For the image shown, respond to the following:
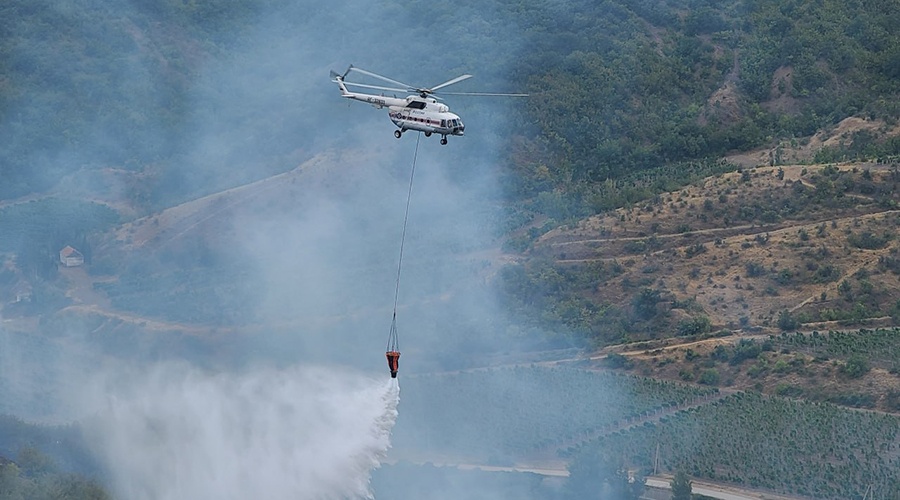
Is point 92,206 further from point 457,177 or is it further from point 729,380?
point 729,380

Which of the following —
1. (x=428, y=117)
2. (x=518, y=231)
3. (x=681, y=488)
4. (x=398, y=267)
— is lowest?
(x=681, y=488)

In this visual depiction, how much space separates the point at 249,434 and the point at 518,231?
17.6 metres

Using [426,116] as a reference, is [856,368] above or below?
below

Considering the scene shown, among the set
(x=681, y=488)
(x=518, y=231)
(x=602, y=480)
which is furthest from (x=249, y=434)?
(x=518, y=231)

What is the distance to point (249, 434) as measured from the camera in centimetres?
6625

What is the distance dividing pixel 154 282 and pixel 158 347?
220 inches

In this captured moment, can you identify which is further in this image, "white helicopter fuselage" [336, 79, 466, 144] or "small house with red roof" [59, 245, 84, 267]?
"small house with red roof" [59, 245, 84, 267]

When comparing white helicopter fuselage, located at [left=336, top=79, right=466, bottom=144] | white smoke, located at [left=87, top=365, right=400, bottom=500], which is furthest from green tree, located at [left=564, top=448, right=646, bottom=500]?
white helicopter fuselage, located at [left=336, top=79, right=466, bottom=144]

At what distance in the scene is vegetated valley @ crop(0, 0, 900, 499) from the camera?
65625 millimetres

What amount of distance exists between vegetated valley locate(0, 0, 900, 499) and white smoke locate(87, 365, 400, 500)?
6.36 ft

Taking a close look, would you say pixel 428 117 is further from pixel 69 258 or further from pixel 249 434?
pixel 69 258

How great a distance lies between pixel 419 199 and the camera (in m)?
82.9

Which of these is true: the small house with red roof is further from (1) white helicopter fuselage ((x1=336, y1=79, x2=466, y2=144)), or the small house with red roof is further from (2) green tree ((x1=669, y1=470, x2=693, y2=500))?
(2) green tree ((x1=669, y1=470, x2=693, y2=500))

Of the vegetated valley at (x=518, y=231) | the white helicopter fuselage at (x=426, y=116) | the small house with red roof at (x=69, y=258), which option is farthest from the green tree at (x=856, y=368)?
the small house with red roof at (x=69, y=258)
